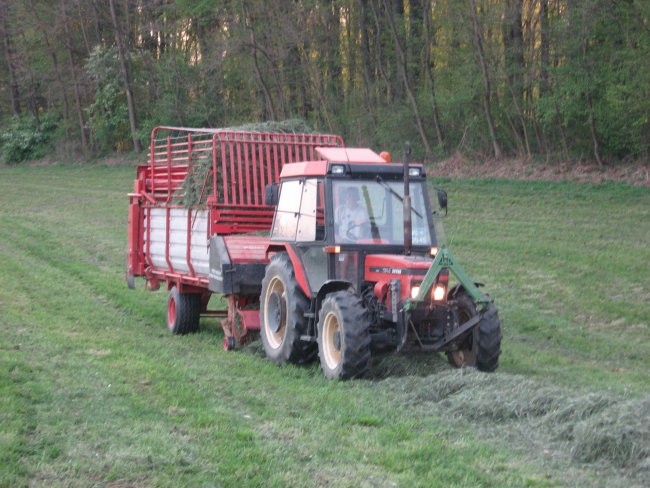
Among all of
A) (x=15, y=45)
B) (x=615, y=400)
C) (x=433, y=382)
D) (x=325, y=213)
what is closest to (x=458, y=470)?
(x=615, y=400)

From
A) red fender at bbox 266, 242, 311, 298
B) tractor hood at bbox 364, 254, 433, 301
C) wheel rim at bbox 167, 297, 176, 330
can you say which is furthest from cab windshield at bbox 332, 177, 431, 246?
wheel rim at bbox 167, 297, 176, 330

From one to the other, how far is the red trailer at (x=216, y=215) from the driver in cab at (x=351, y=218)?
181 cm

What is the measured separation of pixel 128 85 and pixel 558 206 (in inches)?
1044

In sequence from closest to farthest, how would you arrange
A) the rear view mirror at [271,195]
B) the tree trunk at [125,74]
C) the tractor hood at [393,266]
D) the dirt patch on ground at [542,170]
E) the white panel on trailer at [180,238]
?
the tractor hood at [393,266]
the rear view mirror at [271,195]
the white panel on trailer at [180,238]
the dirt patch on ground at [542,170]
the tree trunk at [125,74]

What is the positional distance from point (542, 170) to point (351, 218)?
16475 mm

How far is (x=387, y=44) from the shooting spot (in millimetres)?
33500

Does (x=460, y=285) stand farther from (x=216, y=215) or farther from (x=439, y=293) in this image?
(x=216, y=215)

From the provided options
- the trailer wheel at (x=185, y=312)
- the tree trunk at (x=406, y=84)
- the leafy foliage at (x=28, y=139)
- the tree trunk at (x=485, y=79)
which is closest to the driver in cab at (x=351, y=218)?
the trailer wheel at (x=185, y=312)

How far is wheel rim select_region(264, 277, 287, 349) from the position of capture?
1067 cm

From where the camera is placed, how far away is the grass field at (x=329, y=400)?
637cm

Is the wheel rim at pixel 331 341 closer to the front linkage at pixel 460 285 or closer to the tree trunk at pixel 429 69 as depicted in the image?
the front linkage at pixel 460 285

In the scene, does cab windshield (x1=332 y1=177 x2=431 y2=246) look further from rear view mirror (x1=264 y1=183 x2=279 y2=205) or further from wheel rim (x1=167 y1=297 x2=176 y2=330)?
wheel rim (x1=167 y1=297 x2=176 y2=330)

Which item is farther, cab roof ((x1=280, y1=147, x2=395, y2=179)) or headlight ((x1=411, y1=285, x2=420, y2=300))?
cab roof ((x1=280, y1=147, x2=395, y2=179))

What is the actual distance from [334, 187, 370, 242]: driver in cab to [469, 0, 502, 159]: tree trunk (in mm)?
17435
